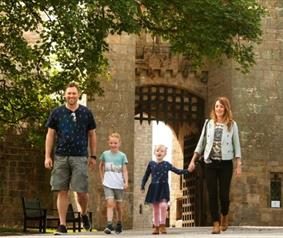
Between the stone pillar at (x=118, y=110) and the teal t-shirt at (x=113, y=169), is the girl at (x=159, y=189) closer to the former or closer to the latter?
the teal t-shirt at (x=113, y=169)

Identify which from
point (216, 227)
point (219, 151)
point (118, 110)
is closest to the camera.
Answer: point (219, 151)

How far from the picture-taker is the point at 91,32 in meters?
18.2

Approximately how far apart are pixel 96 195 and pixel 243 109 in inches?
201

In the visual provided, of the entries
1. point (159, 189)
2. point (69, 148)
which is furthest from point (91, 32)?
point (69, 148)

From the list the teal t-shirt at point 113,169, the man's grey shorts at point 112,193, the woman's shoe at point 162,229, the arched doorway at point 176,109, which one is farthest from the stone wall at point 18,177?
the teal t-shirt at point 113,169

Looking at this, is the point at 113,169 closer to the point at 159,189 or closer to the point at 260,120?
the point at 159,189

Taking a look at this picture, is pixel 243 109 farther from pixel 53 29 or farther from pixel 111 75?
pixel 53 29

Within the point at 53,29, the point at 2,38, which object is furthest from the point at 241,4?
the point at 2,38

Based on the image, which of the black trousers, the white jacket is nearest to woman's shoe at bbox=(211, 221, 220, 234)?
the black trousers

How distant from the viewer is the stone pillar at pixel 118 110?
22.7 m

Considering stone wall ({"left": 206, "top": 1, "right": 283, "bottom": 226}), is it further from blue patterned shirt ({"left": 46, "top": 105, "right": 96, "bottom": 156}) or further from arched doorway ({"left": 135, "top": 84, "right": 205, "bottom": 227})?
blue patterned shirt ({"left": 46, "top": 105, "right": 96, "bottom": 156})

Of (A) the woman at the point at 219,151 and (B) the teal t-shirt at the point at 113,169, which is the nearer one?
(A) the woman at the point at 219,151

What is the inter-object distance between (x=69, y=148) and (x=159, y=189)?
82.4 inches

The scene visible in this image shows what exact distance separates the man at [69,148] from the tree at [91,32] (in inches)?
231
